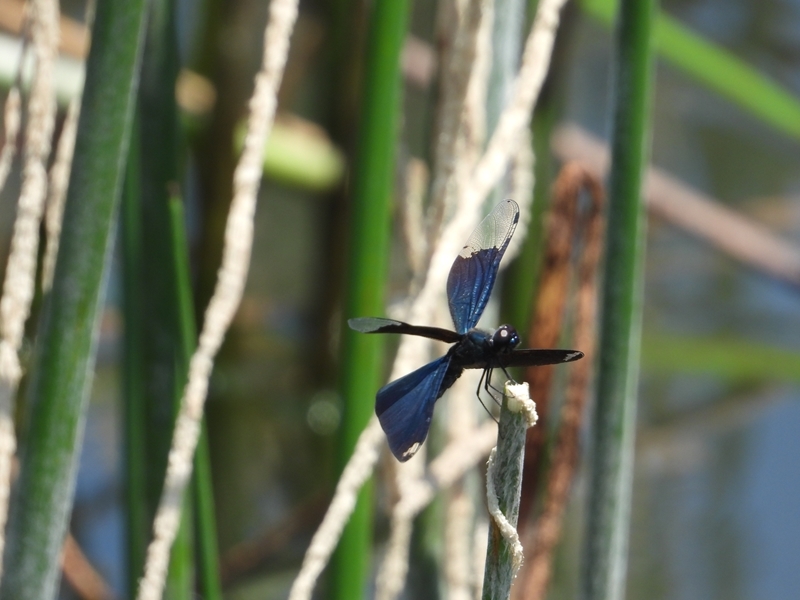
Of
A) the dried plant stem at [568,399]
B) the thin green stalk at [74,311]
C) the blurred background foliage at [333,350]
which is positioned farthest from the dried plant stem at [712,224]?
the thin green stalk at [74,311]

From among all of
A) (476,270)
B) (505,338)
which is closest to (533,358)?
(505,338)

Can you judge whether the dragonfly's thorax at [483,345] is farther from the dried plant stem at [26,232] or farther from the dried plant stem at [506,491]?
the dried plant stem at [26,232]

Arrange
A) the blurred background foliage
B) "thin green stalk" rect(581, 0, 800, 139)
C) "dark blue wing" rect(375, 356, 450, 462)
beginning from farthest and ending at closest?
the blurred background foliage
"thin green stalk" rect(581, 0, 800, 139)
"dark blue wing" rect(375, 356, 450, 462)

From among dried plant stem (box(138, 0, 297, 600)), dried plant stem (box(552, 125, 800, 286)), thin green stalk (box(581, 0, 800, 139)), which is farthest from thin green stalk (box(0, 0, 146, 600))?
dried plant stem (box(552, 125, 800, 286))

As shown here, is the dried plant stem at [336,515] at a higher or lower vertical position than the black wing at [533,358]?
lower

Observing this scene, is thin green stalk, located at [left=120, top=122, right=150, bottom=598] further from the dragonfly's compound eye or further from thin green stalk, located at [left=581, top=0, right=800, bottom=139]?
thin green stalk, located at [left=581, top=0, right=800, bottom=139]

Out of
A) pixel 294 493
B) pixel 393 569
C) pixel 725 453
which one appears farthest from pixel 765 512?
pixel 393 569
